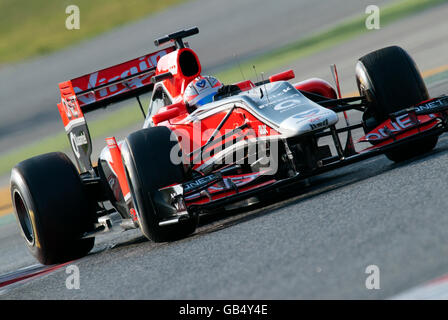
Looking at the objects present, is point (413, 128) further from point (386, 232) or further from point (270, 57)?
point (270, 57)

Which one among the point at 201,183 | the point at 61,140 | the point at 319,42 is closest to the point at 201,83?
the point at 201,183

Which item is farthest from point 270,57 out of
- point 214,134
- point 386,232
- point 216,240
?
point 386,232

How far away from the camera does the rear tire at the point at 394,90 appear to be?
6469 mm

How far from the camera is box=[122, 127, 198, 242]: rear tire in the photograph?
5.88m

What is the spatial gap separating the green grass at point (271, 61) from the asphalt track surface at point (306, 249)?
7.53 meters

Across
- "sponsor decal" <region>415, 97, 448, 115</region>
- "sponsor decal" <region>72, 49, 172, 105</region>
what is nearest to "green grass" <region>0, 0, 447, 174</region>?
"sponsor decal" <region>72, 49, 172, 105</region>

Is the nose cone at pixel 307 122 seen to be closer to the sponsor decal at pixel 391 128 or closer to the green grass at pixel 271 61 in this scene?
the sponsor decal at pixel 391 128

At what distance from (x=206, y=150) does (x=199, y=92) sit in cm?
83

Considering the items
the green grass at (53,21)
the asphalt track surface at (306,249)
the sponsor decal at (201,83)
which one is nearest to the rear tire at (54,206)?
the asphalt track surface at (306,249)

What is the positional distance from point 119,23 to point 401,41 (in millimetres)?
10184

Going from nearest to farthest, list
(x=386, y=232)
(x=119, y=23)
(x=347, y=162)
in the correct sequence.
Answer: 1. (x=386, y=232)
2. (x=347, y=162)
3. (x=119, y=23)

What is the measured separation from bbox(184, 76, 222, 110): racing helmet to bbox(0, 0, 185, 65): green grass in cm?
1534

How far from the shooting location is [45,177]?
6.57 m
